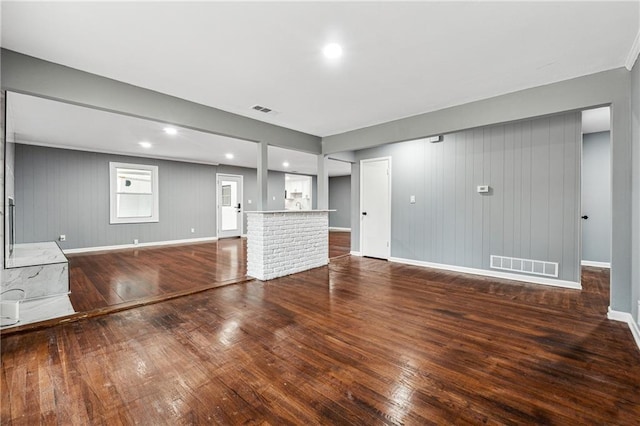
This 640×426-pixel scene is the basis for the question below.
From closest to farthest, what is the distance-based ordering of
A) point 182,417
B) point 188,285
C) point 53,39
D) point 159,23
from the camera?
1. point 182,417
2. point 159,23
3. point 53,39
4. point 188,285

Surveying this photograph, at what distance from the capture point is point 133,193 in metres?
7.62

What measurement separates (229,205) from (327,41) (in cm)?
809

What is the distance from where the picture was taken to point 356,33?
7.31 ft

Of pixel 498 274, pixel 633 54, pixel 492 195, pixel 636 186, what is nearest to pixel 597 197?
pixel 492 195

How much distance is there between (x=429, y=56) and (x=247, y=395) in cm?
303

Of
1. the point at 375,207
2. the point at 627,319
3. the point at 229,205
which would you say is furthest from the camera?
the point at 229,205

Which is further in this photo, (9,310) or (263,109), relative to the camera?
(263,109)

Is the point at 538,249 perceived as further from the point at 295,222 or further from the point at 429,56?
the point at 295,222

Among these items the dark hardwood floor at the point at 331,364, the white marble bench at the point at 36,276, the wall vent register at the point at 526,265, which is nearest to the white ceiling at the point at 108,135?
the white marble bench at the point at 36,276

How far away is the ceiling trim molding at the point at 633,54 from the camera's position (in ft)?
7.68

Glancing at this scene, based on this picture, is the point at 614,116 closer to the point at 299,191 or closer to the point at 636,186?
the point at 636,186

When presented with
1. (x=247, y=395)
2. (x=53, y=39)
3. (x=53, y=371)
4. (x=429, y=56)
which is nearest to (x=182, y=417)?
(x=247, y=395)

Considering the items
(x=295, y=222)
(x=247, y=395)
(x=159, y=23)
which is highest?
(x=159, y=23)

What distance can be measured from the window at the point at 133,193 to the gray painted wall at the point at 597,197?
9986 mm
